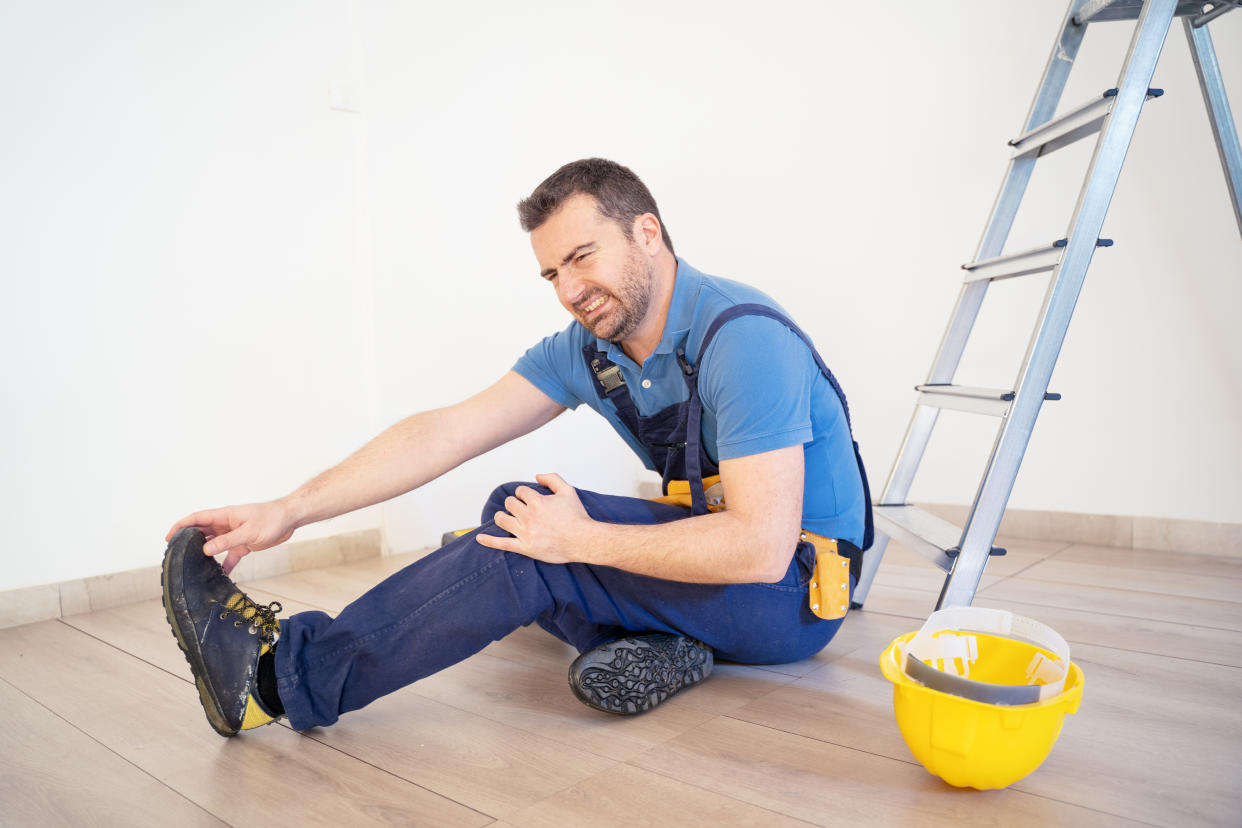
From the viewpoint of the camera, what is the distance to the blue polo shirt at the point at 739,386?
1354 mm

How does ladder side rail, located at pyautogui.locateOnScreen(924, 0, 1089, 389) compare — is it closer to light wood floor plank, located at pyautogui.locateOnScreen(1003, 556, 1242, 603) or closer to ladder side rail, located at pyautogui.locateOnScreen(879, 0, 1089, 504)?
ladder side rail, located at pyautogui.locateOnScreen(879, 0, 1089, 504)

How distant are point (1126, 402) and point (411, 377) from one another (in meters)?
2.21

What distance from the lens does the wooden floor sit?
44.9 inches

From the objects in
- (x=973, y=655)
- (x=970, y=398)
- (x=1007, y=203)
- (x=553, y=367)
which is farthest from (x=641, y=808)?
(x=1007, y=203)

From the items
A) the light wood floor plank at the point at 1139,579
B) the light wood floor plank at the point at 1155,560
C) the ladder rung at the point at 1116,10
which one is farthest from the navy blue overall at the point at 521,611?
the light wood floor plank at the point at 1155,560

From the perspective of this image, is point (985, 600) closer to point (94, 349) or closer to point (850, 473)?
point (850, 473)

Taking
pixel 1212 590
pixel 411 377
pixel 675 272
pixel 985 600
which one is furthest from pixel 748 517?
pixel 411 377

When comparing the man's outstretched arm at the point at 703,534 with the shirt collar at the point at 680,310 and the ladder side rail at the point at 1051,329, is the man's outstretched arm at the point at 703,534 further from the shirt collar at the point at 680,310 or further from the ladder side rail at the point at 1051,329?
the ladder side rail at the point at 1051,329

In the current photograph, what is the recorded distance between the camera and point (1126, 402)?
2.57 metres

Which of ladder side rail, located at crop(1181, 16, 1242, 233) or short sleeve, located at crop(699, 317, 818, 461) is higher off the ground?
ladder side rail, located at crop(1181, 16, 1242, 233)

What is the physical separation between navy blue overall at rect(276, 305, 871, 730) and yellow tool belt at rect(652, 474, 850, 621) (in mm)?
23

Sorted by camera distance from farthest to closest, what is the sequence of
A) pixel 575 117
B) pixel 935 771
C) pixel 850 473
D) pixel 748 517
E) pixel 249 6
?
pixel 575 117 → pixel 249 6 → pixel 850 473 → pixel 748 517 → pixel 935 771

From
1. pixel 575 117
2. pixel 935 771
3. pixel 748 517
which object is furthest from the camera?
pixel 575 117

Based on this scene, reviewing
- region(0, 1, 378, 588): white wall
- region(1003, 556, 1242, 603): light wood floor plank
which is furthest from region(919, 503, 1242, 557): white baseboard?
region(0, 1, 378, 588): white wall
